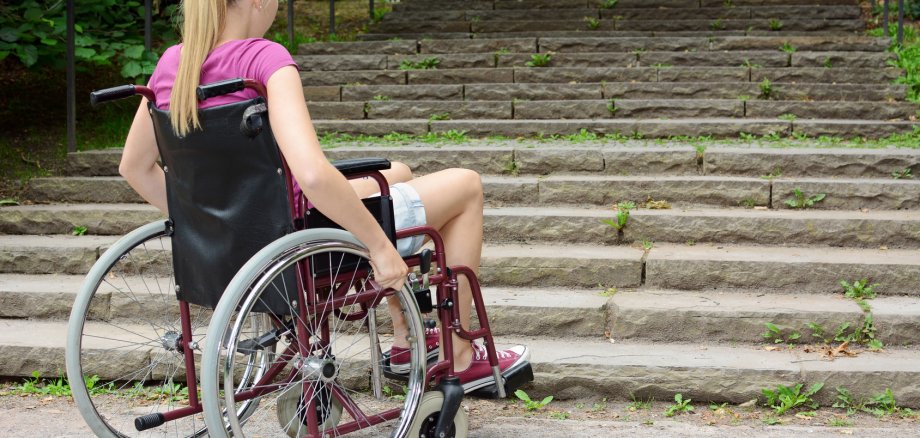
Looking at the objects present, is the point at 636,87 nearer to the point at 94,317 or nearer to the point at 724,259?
the point at 724,259

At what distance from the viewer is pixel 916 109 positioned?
6727 millimetres

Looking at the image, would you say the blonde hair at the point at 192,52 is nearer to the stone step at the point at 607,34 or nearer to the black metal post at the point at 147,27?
the black metal post at the point at 147,27

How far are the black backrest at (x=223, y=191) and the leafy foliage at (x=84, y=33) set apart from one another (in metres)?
3.44

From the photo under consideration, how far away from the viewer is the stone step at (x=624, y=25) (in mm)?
8734

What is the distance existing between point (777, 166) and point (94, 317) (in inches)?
137

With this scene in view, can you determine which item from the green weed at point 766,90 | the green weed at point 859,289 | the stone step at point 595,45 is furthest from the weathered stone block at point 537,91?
the green weed at point 859,289

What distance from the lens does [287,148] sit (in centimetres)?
237

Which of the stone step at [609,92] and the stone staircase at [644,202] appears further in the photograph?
the stone step at [609,92]

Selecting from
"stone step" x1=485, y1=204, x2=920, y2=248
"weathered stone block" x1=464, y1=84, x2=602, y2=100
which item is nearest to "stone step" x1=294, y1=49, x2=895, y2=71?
"weathered stone block" x1=464, y1=84, x2=602, y2=100

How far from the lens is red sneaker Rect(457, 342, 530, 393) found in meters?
3.07

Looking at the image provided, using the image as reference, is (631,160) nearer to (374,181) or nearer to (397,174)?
(397,174)

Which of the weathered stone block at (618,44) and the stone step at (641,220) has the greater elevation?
the weathered stone block at (618,44)

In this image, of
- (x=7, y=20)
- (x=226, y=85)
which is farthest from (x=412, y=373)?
(x=7, y=20)

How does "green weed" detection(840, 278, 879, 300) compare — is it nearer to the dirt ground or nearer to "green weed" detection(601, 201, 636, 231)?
the dirt ground
